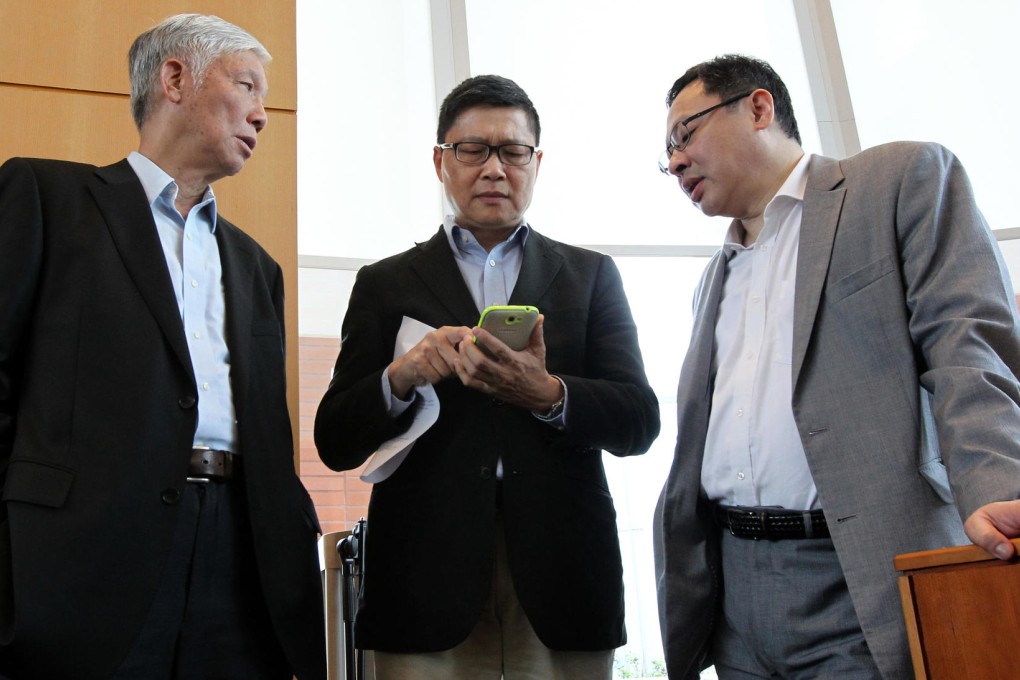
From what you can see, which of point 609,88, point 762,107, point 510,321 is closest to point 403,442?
point 510,321

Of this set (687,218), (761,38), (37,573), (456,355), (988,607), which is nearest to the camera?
(988,607)

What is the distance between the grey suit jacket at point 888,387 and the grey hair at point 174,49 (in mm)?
1258

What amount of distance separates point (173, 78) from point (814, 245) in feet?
4.36

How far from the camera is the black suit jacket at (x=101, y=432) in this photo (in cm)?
141

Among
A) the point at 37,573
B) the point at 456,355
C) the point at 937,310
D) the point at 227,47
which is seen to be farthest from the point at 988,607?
the point at 227,47

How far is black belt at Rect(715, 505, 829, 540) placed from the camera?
1627 millimetres

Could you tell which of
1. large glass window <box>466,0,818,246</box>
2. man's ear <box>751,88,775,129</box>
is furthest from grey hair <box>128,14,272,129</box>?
large glass window <box>466,0,818,246</box>

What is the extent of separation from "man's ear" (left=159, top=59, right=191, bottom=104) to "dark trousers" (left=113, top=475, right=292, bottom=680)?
2.69 feet

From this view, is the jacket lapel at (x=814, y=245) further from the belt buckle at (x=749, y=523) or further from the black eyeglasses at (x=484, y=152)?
the black eyeglasses at (x=484, y=152)

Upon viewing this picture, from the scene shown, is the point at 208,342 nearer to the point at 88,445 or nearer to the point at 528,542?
the point at 88,445

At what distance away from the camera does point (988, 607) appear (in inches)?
46.3

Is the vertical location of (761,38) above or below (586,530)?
above

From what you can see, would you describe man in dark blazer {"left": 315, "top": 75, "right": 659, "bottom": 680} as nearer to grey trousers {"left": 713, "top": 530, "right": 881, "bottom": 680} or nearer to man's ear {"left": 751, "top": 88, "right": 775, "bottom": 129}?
grey trousers {"left": 713, "top": 530, "right": 881, "bottom": 680}

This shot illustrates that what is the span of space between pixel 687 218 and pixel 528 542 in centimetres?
323
